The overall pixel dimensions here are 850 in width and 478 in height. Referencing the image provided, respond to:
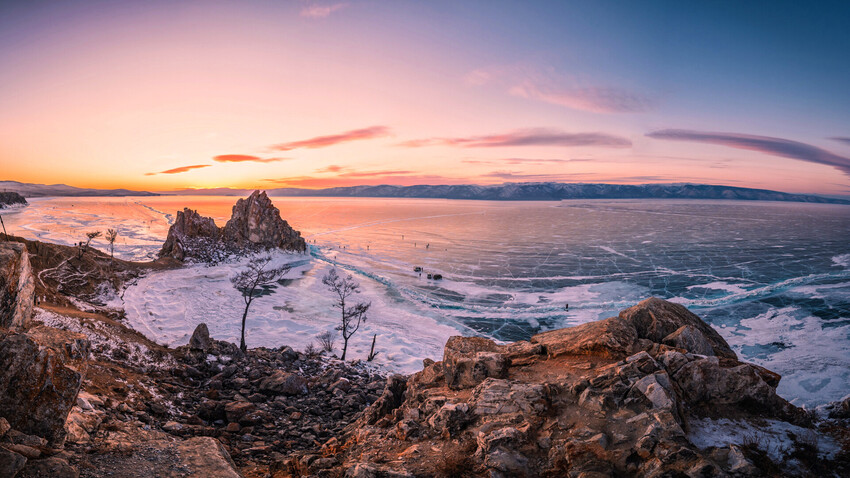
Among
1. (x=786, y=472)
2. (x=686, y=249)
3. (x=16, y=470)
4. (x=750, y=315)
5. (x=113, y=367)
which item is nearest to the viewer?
(x=16, y=470)

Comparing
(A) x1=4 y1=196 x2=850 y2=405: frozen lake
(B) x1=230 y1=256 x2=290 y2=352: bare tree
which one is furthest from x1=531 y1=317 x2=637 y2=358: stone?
(B) x1=230 y1=256 x2=290 y2=352: bare tree

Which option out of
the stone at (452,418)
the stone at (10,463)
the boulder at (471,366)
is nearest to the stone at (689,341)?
the boulder at (471,366)

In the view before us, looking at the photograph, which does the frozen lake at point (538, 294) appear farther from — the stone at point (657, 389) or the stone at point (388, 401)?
the stone at point (657, 389)

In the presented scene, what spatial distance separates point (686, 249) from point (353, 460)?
3473 inches

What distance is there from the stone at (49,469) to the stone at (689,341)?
542 inches

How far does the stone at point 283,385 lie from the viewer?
1631 cm

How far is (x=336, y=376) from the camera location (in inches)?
767

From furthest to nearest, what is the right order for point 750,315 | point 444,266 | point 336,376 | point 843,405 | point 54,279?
point 444,266 → point 750,315 → point 54,279 → point 336,376 → point 843,405

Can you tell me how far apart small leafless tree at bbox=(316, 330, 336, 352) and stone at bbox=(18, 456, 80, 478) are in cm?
2231

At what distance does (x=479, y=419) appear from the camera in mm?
9023

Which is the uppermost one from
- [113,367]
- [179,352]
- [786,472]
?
[786,472]

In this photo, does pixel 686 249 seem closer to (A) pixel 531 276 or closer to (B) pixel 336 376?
(A) pixel 531 276


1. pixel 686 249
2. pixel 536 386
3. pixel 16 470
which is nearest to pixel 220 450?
pixel 16 470

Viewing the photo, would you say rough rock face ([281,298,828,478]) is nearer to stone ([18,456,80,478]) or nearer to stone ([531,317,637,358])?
stone ([531,317,637,358])
